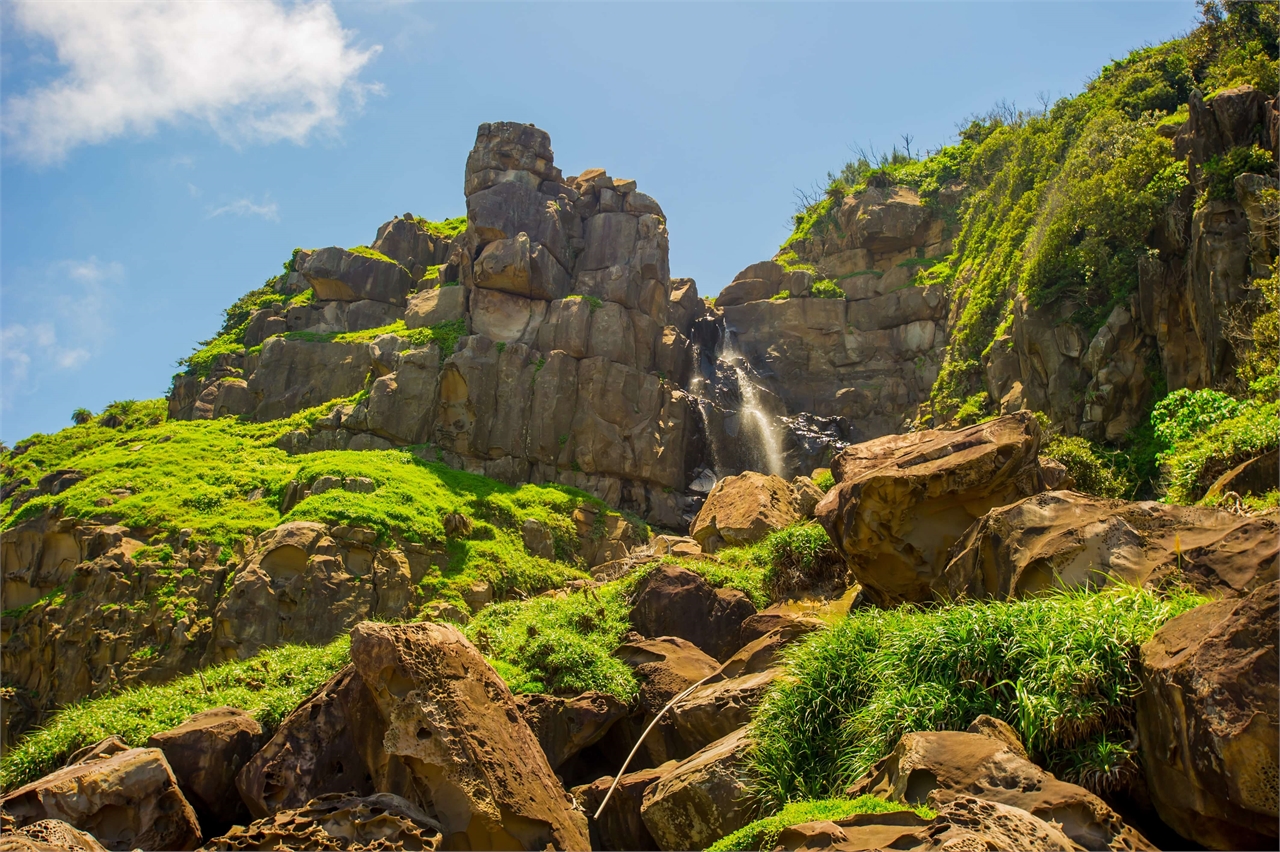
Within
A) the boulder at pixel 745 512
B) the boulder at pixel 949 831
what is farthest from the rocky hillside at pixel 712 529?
the boulder at pixel 745 512

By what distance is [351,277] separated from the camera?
142 feet

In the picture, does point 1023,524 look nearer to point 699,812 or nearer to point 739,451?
point 699,812

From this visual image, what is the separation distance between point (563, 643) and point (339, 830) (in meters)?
5.91

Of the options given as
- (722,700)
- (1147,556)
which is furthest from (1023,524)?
(722,700)

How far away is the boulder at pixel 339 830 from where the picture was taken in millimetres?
8539

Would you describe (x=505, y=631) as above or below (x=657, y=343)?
below

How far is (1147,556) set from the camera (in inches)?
379

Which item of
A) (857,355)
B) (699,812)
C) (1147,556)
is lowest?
(699,812)

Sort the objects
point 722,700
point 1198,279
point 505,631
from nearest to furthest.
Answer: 1. point 722,700
2. point 505,631
3. point 1198,279

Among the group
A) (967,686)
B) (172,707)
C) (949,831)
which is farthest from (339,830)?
(172,707)

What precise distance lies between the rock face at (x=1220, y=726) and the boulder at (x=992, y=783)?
2.27 feet

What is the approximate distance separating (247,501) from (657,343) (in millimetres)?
17952

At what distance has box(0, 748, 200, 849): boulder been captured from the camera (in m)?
9.79

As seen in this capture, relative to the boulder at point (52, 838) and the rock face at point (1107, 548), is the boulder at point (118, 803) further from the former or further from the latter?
the rock face at point (1107, 548)
